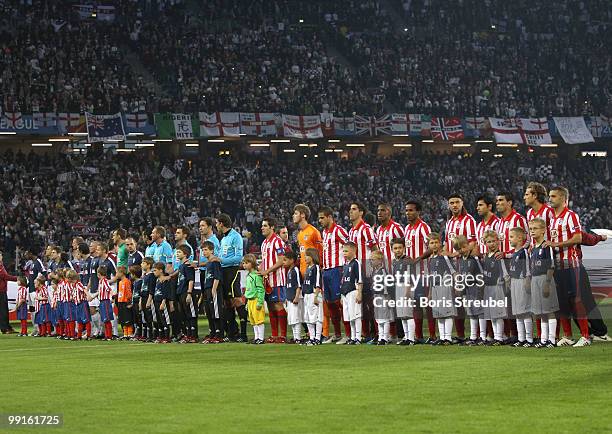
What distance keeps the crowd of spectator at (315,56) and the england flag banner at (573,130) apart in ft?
3.47

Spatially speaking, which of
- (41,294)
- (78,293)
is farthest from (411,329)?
(41,294)

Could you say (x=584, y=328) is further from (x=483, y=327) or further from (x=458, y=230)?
(x=458, y=230)

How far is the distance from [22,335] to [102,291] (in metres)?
3.41

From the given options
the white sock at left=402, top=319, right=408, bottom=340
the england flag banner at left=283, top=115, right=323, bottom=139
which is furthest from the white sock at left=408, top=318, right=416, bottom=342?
the england flag banner at left=283, top=115, right=323, bottom=139

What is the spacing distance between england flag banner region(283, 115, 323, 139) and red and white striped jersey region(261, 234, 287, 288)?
106ft

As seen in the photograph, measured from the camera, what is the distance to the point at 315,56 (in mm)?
56469

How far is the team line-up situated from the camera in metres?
14.7

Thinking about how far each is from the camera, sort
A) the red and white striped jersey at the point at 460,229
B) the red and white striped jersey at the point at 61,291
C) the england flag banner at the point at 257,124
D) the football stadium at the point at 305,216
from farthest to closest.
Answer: the england flag banner at the point at 257,124
the red and white striped jersey at the point at 61,291
the red and white striped jersey at the point at 460,229
the football stadium at the point at 305,216

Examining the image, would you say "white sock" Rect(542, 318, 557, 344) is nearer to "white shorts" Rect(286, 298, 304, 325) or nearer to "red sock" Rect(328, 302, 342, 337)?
"red sock" Rect(328, 302, 342, 337)

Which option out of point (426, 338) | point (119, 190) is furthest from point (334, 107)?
point (426, 338)

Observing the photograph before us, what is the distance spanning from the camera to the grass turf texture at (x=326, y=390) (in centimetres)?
804

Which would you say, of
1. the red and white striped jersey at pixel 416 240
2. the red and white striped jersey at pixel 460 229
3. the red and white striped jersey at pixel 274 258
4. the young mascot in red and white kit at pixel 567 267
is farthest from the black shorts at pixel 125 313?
the young mascot in red and white kit at pixel 567 267

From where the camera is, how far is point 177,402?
928 centimetres

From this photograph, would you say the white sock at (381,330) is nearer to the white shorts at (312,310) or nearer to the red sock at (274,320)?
the white shorts at (312,310)
